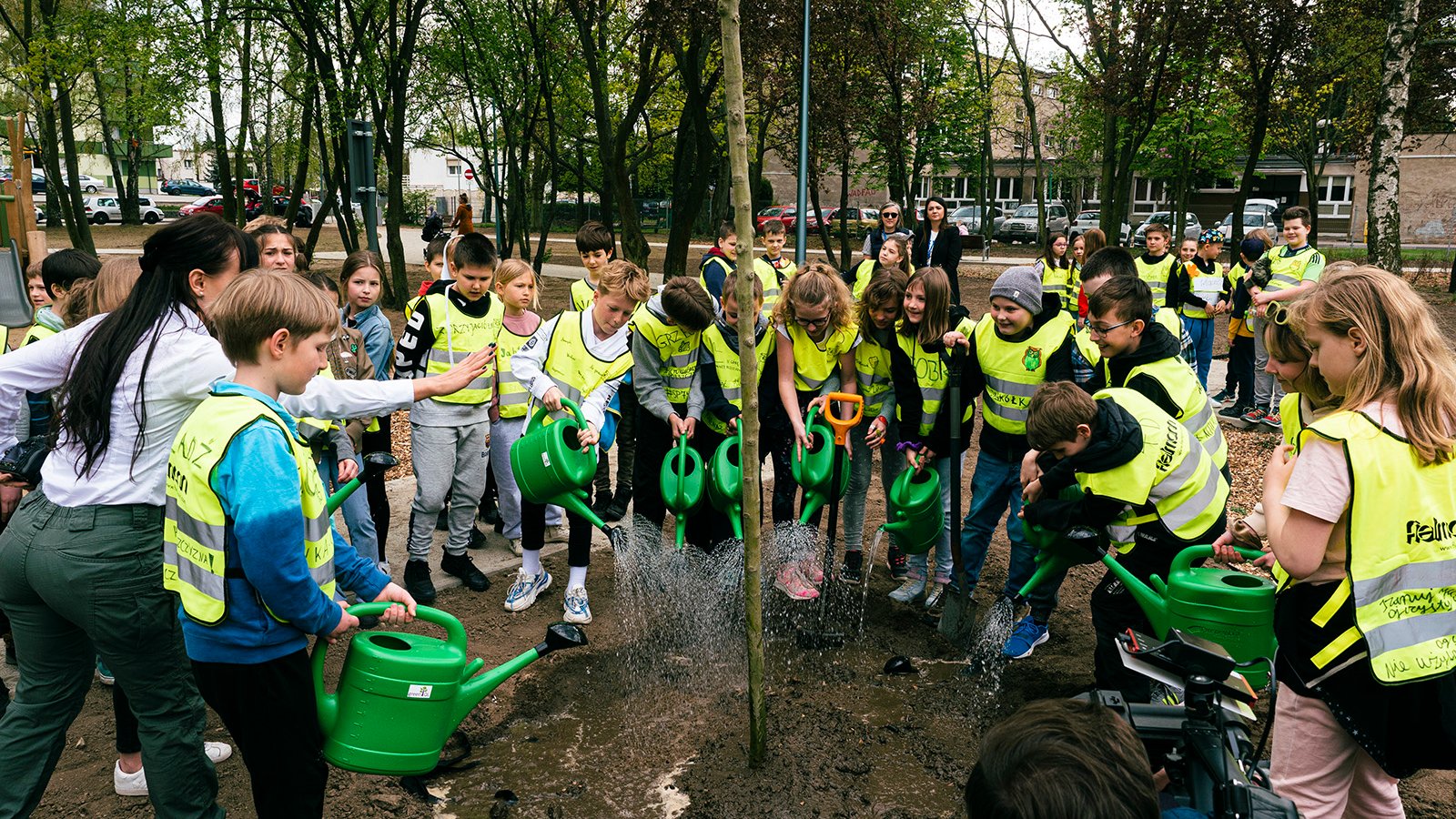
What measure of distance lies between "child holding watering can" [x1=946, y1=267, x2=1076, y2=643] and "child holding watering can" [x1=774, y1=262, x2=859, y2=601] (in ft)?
1.90

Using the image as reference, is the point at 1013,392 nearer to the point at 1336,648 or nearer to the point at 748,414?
the point at 748,414

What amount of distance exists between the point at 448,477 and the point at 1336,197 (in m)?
42.0

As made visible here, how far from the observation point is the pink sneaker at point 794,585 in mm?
4352

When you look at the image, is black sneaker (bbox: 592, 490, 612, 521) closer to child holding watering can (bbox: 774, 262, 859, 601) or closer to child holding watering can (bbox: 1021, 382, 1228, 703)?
child holding watering can (bbox: 774, 262, 859, 601)

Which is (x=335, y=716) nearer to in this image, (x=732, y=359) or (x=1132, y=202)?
(x=732, y=359)

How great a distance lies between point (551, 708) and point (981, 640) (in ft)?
5.58

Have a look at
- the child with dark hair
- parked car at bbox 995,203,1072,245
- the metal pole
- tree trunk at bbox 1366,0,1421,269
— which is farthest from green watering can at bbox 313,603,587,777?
parked car at bbox 995,203,1072,245

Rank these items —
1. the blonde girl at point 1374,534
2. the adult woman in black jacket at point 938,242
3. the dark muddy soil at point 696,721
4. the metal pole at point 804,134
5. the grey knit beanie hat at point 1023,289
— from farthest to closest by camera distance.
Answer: the adult woman in black jacket at point 938,242
the metal pole at point 804,134
the grey knit beanie hat at point 1023,289
the dark muddy soil at point 696,721
the blonde girl at point 1374,534

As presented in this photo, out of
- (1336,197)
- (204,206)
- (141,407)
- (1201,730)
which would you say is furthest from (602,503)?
(1336,197)

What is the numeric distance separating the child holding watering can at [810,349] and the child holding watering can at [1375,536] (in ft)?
7.58

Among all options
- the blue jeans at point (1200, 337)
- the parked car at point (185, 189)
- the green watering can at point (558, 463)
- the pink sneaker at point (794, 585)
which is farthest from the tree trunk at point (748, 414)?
the parked car at point (185, 189)

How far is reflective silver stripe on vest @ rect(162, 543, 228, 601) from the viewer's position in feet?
6.91

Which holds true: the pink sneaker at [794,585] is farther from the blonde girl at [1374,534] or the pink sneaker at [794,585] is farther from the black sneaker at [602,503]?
the blonde girl at [1374,534]

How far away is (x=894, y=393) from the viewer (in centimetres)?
454
